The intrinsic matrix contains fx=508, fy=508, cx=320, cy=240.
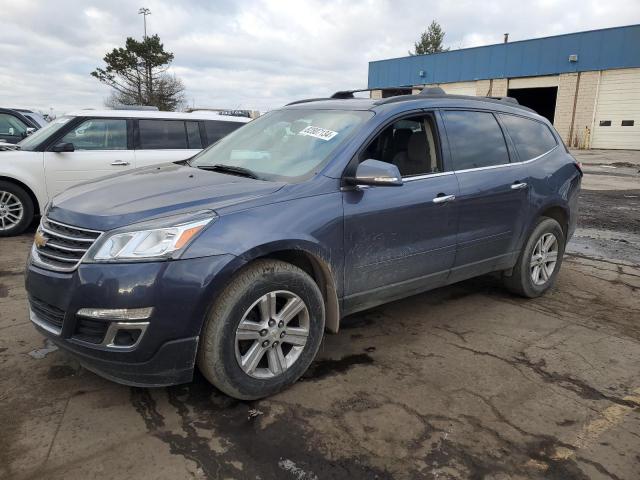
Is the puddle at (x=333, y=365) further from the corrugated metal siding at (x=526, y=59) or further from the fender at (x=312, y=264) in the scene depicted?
the corrugated metal siding at (x=526, y=59)

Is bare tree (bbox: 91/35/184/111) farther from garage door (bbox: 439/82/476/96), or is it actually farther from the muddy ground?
the muddy ground

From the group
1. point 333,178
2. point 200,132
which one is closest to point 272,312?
point 333,178

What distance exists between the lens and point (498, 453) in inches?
100

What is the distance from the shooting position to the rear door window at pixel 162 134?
7.47 metres

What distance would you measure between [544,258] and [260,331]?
10.4ft

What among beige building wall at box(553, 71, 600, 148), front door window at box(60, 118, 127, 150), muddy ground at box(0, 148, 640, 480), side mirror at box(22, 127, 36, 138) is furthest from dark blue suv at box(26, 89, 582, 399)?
beige building wall at box(553, 71, 600, 148)

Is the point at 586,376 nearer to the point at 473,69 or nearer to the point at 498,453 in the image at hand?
the point at 498,453

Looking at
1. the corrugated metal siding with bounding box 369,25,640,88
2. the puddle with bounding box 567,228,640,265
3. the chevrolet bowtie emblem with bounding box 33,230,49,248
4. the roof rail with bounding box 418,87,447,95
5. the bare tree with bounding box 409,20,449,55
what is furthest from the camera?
the bare tree with bounding box 409,20,449,55

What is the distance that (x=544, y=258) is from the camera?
482 cm

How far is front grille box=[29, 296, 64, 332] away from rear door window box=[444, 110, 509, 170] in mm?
2854

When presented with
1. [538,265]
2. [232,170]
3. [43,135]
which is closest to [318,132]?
[232,170]

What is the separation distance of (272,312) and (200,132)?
5611 millimetres

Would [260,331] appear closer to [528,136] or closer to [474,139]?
[474,139]

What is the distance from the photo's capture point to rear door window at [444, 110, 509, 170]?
3.95 metres
